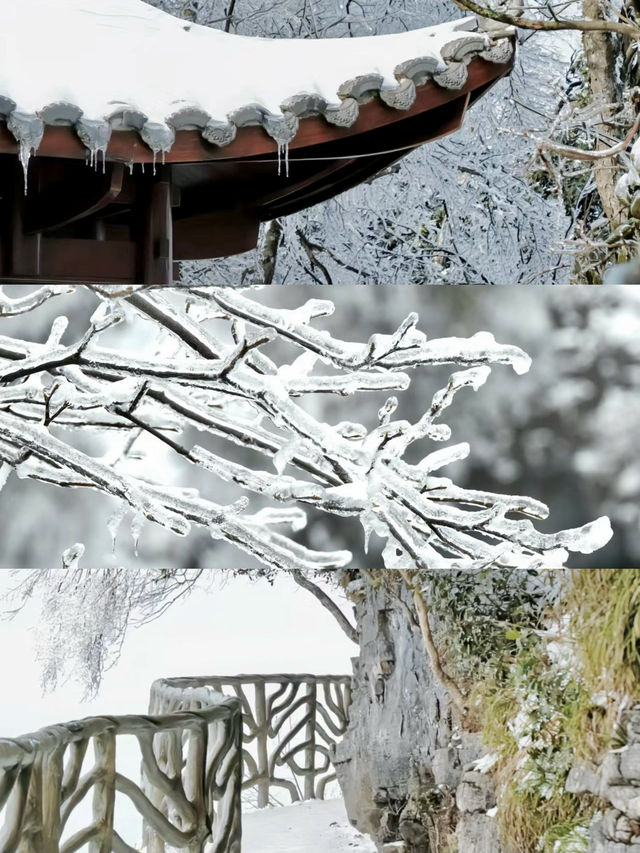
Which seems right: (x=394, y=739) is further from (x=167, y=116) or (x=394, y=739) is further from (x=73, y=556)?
(x=167, y=116)

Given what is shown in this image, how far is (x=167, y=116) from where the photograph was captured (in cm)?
192

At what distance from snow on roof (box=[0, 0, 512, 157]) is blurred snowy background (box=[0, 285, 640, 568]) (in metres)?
0.35

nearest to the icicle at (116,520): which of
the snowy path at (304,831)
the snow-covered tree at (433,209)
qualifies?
the snowy path at (304,831)

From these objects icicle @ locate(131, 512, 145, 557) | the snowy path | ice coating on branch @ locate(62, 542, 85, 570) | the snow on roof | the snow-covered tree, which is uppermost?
the snow-covered tree

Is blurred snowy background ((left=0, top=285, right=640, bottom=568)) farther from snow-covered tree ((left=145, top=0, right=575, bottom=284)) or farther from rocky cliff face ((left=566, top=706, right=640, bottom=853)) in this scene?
snow-covered tree ((left=145, top=0, right=575, bottom=284))

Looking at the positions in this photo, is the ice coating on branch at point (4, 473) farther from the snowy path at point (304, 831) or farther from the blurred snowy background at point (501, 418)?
the snowy path at point (304, 831)

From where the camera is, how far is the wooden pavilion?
1.88 meters

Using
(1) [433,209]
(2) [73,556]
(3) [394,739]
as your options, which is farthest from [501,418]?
(1) [433,209]

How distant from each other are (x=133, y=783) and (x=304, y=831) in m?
0.71

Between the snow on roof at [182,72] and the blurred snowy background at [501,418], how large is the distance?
0.35 m

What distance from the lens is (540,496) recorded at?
1.90m

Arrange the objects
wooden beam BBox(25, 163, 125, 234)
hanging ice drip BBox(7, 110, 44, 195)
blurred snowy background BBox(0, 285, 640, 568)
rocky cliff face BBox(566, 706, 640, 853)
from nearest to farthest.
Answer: hanging ice drip BBox(7, 110, 44, 195), blurred snowy background BBox(0, 285, 640, 568), wooden beam BBox(25, 163, 125, 234), rocky cliff face BBox(566, 706, 640, 853)

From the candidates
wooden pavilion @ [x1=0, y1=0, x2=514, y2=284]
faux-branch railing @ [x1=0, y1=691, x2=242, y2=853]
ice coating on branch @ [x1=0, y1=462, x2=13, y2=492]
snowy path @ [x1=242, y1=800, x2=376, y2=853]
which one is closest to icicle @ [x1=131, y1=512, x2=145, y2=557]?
ice coating on branch @ [x1=0, y1=462, x2=13, y2=492]

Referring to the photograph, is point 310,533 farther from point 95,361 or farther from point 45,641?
point 45,641
